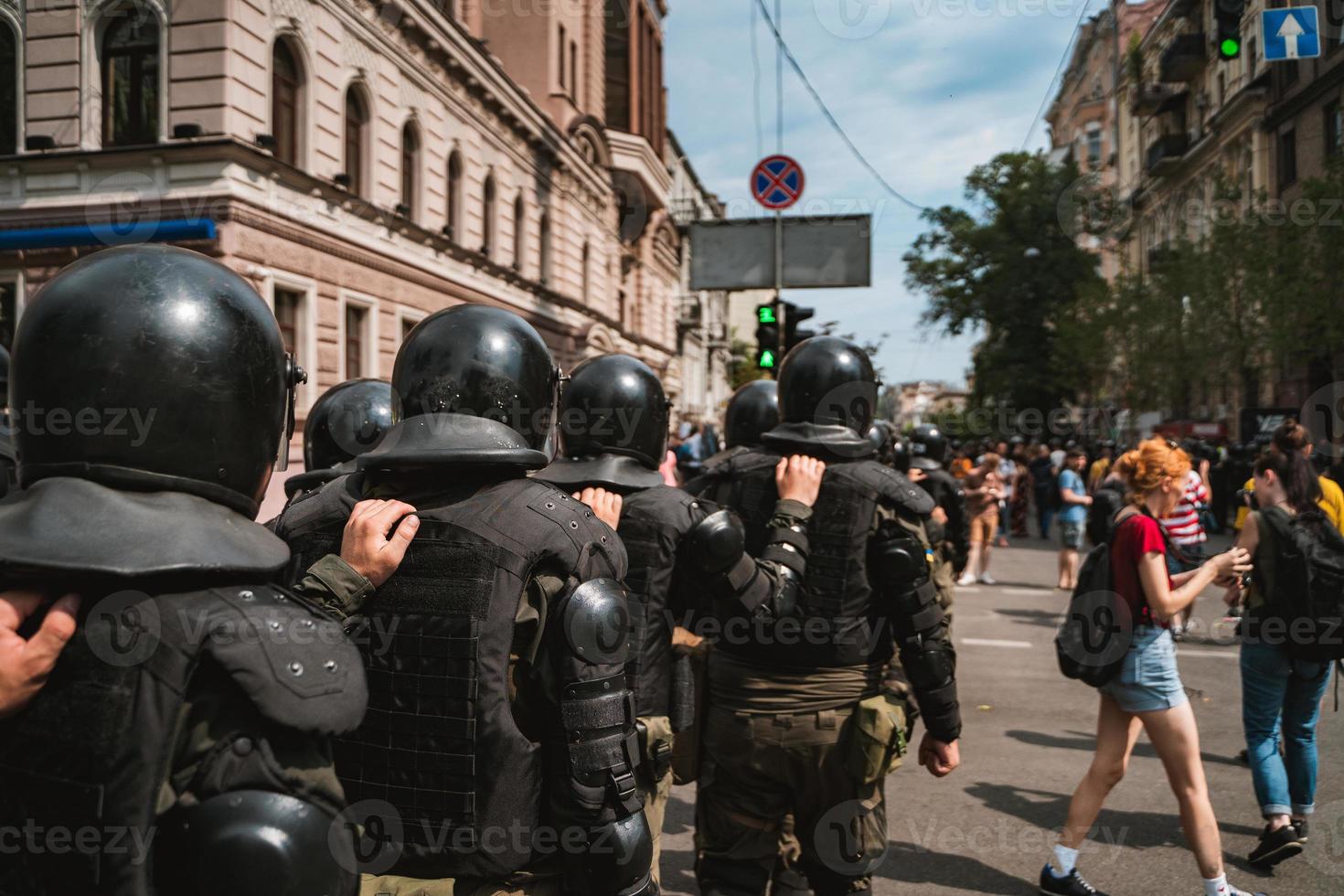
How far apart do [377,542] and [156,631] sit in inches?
26.4

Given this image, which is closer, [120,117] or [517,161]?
[120,117]

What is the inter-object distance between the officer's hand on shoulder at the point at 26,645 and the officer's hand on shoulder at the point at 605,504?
1942 millimetres

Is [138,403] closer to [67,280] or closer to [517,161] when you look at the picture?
[67,280]

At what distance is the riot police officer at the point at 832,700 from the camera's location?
133 inches

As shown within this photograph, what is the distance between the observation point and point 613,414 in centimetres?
353

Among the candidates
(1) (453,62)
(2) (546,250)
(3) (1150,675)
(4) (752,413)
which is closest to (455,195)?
(1) (453,62)

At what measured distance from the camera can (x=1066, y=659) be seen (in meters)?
4.07

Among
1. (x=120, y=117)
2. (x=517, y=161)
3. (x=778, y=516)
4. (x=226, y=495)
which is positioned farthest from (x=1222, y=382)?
(x=226, y=495)

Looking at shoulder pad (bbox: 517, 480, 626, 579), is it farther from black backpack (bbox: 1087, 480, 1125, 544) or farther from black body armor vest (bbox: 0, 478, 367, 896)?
black backpack (bbox: 1087, 480, 1125, 544)

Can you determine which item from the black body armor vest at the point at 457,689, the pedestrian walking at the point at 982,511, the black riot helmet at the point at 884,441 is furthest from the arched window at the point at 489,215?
the black body armor vest at the point at 457,689

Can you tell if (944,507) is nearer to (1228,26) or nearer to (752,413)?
(752,413)

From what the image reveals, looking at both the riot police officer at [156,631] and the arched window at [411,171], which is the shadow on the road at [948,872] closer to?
the riot police officer at [156,631]

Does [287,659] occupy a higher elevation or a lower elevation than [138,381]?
lower

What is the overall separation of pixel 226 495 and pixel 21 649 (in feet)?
1.05
